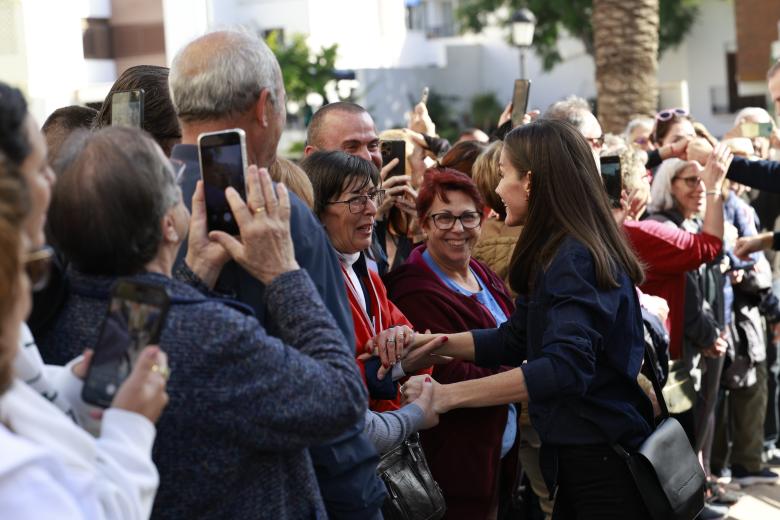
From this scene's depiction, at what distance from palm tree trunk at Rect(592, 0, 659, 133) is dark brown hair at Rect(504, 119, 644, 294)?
9833 mm

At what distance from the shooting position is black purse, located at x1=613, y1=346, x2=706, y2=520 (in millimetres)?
3635

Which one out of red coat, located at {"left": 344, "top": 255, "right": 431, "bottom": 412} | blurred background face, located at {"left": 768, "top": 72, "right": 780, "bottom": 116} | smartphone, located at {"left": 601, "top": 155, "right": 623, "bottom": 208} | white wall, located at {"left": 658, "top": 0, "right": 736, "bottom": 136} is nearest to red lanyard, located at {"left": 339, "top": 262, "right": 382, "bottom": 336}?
red coat, located at {"left": 344, "top": 255, "right": 431, "bottom": 412}

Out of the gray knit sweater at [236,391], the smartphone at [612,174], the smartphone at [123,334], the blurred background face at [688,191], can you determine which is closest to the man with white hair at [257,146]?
the gray knit sweater at [236,391]

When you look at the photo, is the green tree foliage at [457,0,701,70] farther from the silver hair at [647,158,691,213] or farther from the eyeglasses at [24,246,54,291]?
the eyeglasses at [24,246,54,291]

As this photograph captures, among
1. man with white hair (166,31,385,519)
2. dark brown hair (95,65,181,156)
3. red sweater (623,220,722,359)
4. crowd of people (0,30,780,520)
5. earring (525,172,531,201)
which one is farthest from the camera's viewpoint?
red sweater (623,220,722,359)

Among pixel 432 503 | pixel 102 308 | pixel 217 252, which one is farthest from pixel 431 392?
pixel 102 308

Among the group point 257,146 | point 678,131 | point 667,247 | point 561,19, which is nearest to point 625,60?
point 678,131

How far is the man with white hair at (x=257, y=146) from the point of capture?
2.63m

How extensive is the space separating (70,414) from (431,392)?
1.74 meters

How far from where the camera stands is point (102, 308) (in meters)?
2.26

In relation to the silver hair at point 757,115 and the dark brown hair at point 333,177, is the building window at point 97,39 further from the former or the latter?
the dark brown hair at point 333,177

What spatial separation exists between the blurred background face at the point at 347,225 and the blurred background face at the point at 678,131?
153 inches

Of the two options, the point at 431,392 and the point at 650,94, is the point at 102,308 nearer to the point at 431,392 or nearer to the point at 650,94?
the point at 431,392

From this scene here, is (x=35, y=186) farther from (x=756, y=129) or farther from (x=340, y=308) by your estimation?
(x=756, y=129)
